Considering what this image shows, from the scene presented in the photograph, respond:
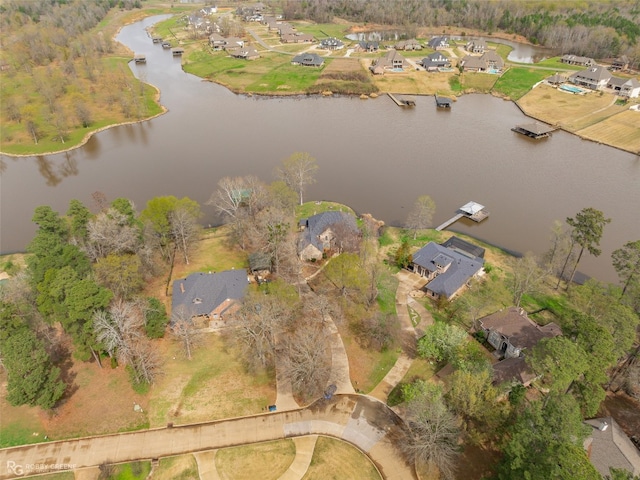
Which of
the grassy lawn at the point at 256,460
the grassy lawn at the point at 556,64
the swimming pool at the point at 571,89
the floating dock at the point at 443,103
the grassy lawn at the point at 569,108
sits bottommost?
the grassy lawn at the point at 256,460

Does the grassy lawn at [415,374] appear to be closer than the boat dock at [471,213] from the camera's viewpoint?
Yes

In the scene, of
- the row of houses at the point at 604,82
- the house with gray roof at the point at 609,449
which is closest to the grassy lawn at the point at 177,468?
the house with gray roof at the point at 609,449

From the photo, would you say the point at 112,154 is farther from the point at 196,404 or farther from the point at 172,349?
the point at 196,404

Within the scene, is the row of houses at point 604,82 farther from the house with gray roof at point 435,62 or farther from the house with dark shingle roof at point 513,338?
the house with dark shingle roof at point 513,338

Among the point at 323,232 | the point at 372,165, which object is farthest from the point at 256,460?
the point at 372,165

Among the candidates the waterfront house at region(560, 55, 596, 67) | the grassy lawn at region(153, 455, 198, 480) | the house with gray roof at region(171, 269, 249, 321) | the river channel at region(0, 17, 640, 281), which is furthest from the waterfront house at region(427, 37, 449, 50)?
the grassy lawn at region(153, 455, 198, 480)
